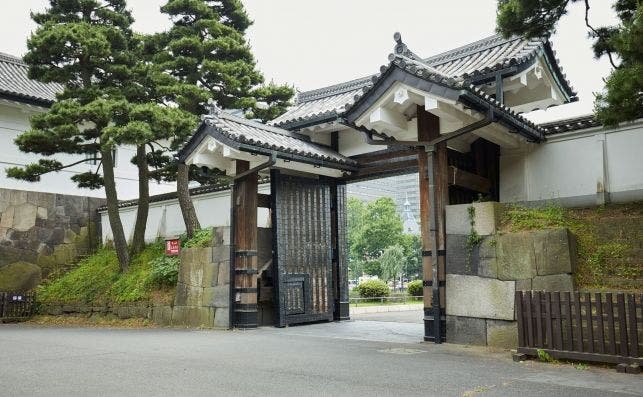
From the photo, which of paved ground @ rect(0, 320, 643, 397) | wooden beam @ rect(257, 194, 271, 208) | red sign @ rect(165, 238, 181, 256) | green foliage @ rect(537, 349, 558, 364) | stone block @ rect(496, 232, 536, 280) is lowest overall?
paved ground @ rect(0, 320, 643, 397)

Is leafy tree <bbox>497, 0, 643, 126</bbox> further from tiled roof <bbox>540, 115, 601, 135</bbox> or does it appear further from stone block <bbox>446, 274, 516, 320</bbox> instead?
stone block <bbox>446, 274, 516, 320</bbox>

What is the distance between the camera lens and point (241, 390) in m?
5.30

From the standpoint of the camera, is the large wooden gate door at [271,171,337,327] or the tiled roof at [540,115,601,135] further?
the large wooden gate door at [271,171,337,327]

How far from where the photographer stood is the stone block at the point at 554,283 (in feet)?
24.6

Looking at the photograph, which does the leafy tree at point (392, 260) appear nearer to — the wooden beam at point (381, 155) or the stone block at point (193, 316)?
the wooden beam at point (381, 155)

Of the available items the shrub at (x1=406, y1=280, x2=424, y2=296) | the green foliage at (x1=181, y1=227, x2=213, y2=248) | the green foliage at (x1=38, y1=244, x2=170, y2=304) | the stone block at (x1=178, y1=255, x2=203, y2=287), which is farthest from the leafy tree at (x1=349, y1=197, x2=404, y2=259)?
the stone block at (x1=178, y1=255, x2=203, y2=287)

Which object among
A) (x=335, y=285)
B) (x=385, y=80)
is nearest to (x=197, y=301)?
(x=335, y=285)

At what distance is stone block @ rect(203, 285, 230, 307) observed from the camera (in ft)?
37.4

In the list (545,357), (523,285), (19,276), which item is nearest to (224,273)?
(523,285)

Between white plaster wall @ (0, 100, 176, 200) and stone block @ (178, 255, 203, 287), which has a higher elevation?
white plaster wall @ (0, 100, 176, 200)

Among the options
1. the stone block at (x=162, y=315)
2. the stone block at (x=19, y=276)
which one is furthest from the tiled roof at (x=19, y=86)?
the stone block at (x=162, y=315)

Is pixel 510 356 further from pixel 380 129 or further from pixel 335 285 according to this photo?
pixel 335 285

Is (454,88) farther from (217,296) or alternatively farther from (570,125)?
(217,296)

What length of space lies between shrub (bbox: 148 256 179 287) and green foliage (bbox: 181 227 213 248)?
58cm
